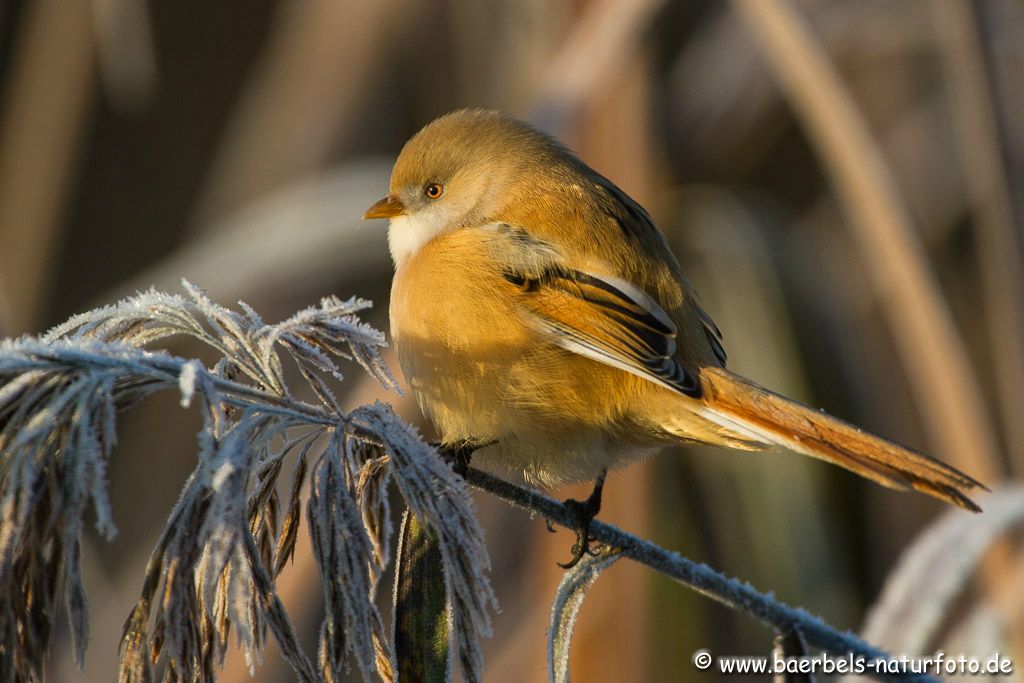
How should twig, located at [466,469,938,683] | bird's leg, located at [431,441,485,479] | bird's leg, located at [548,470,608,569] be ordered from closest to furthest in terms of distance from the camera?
twig, located at [466,469,938,683] → bird's leg, located at [548,470,608,569] → bird's leg, located at [431,441,485,479]

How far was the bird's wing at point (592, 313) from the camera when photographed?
1.76 m

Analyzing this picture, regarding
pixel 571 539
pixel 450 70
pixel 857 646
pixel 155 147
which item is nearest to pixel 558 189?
pixel 571 539

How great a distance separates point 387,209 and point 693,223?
3.66 feet

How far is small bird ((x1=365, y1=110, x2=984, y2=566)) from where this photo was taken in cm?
178

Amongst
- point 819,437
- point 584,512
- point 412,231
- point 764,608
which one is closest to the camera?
point 764,608

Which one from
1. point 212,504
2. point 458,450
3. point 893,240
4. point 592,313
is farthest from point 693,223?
point 212,504

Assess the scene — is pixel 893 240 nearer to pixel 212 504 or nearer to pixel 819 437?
pixel 819 437

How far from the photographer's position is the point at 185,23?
5.92 m

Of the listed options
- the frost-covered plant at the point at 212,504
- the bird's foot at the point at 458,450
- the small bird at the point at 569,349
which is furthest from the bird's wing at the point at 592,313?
the frost-covered plant at the point at 212,504

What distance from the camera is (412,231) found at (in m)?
2.24

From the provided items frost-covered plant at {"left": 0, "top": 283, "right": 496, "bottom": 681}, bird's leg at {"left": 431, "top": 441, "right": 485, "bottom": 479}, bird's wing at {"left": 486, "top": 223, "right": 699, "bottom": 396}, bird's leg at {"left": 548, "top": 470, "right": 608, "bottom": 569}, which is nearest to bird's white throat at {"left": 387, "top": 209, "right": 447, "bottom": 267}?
bird's wing at {"left": 486, "top": 223, "right": 699, "bottom": 396}

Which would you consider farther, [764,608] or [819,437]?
[819,437]

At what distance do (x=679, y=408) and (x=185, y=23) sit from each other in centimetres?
498

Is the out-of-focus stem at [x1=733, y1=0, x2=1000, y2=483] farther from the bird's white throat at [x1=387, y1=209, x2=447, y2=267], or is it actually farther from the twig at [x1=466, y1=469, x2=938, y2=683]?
the twig at [x1=466, y1=469, x2=938, y2=683]
